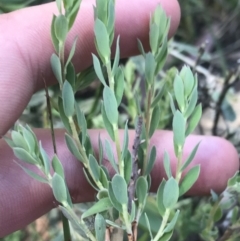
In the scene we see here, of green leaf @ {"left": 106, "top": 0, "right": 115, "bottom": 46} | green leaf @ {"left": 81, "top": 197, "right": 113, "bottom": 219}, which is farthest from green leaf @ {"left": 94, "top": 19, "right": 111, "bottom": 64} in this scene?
green leaf @ {"left": 81, "top": 197, "right": 113, "bottom": 219}

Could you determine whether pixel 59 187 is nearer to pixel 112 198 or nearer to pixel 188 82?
pixel 112 198

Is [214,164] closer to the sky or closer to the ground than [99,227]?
closer to the ground

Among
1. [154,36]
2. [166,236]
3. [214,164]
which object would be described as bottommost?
[214,164]

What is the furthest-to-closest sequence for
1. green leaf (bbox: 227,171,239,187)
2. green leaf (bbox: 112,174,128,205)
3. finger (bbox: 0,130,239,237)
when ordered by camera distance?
finger (bbox: 0,130,239,237) < green leaf (bbox: 227,171,239,187) < green leaf (bbox: 112,174,128,205)

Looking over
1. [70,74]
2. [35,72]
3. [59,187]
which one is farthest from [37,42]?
[59,187]

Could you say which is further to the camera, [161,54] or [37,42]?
[37,42]

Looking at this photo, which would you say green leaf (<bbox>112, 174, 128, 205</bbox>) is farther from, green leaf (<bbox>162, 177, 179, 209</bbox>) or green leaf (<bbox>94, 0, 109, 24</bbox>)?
green leaf (<bbox>94, 0, 109, 24</bbox>)

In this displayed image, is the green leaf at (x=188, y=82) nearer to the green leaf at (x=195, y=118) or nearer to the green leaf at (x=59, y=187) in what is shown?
the green leaf at (x=195, y=118)
